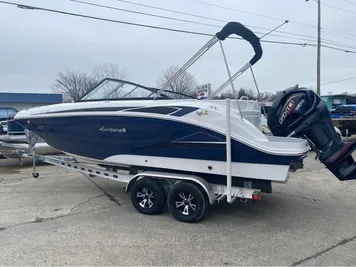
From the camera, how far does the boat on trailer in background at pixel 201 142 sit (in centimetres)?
456

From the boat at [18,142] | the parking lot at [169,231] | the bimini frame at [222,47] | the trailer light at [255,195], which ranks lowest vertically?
the parking lot at [169,231]

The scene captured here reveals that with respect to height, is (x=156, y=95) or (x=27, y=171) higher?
(x=156, y=95)

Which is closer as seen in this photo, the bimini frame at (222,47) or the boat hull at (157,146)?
the boat hull at (157,146)

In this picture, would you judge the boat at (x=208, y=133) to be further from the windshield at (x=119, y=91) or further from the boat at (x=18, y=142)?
the boat at (x=18, y=142)

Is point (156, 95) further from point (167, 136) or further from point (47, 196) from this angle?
point (47, 196)

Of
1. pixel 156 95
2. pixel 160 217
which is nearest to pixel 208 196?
pixel 160 217

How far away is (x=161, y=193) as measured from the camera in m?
5.16

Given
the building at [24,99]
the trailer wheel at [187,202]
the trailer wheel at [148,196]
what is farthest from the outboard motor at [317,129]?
the building at [24,99]

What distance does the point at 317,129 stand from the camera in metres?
4.86

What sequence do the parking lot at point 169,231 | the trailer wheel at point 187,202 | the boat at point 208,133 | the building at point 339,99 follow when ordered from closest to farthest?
the parking lot at point 169,231 → the boat at point 208,133 → the trailer wheel at point 187,202 → the building at point 339,99

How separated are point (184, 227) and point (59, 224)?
1905 mm

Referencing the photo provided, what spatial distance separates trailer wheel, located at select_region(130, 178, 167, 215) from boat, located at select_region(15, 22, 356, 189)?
0.94ft

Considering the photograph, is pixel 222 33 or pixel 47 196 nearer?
pixel 222 33

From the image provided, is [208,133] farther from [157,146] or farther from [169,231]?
[169,231]
